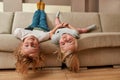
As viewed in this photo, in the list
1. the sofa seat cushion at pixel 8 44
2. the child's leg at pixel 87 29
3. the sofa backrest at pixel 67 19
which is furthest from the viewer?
the sofa backrest at pixel 67 19

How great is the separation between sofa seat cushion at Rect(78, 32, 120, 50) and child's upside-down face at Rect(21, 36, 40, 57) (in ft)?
1.34

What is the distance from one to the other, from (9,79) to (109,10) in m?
2.27

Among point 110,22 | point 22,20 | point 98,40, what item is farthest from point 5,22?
point 110,22

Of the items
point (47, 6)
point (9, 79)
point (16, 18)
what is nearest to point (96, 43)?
point (9, 79)

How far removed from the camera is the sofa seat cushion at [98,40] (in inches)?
61.6

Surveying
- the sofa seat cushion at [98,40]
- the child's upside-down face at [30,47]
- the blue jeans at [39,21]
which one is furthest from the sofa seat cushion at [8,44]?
the sofa seat cushion at [98,40]

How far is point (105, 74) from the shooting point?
1.49 metres

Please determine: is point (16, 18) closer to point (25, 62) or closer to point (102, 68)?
point (25, 62)

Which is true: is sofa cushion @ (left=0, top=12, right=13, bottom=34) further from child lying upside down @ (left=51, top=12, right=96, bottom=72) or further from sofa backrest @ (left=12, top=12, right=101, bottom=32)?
child lying upside down @ (left=51, top=12, right=96, bottom=72)

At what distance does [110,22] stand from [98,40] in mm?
677

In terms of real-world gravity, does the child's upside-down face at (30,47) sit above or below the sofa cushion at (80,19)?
below

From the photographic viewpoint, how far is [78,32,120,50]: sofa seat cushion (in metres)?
1.56

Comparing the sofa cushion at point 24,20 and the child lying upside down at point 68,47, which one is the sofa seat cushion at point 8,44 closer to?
the child lying upside down at point 68,47

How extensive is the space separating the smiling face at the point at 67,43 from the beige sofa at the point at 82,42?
0.12 meters
